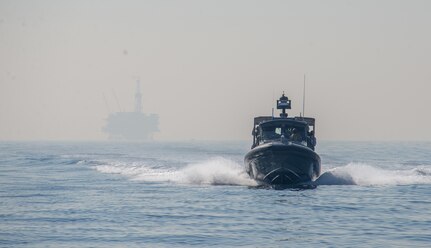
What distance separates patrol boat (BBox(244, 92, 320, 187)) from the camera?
123ft

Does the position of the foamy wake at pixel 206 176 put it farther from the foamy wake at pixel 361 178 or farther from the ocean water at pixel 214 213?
the foamy wake at pixel 361 178

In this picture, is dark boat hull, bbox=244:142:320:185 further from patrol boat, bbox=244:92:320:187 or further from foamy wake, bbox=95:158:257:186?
foamy wake, bbox=95:158:257:186

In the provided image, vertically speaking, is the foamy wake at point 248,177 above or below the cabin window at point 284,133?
below

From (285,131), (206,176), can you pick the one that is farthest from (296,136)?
(206,176)

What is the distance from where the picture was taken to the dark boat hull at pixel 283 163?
1471 inches

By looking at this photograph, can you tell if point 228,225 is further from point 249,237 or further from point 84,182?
point 84,182

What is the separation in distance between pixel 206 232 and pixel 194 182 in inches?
784

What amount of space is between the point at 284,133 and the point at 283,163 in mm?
3763

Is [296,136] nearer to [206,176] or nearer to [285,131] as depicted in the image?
[285,131]

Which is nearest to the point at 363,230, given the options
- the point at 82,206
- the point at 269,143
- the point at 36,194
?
the point at 82,206

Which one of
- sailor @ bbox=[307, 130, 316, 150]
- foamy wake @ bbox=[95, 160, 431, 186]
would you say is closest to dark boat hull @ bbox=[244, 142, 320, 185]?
foamy wake @ bbox=[95, 160, 431, 186]

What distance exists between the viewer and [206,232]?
23078 mm

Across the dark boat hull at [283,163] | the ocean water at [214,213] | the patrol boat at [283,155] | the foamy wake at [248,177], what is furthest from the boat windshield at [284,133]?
the ocean water at [214,213]

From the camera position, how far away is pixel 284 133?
135ft
